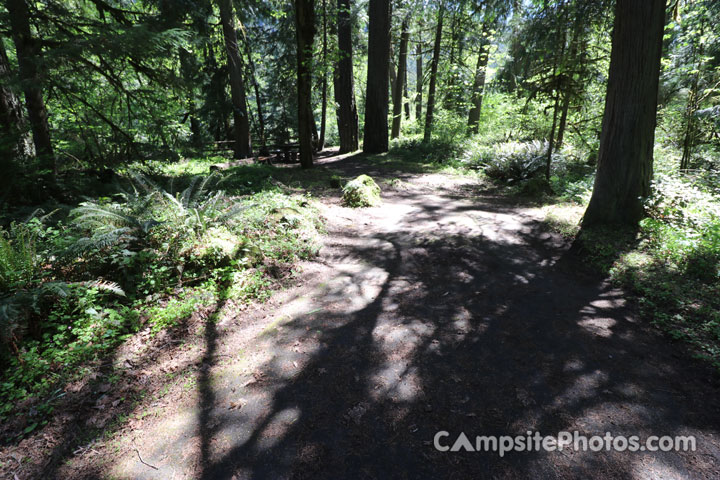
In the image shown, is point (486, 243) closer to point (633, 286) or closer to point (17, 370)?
point (633, 286)

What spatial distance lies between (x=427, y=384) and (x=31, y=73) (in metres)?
8.44

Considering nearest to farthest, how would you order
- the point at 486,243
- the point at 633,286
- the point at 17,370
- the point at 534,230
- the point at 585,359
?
the point at 17,370 → the point at 585,359 → the point at 633,286 → the point at 486,243 → the point at 534,230

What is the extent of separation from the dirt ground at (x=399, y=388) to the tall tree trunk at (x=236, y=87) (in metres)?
12.2

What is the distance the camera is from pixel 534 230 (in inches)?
257

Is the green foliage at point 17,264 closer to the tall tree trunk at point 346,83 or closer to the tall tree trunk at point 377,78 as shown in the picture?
the tall tree trunk at point 377,78

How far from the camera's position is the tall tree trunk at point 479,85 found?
1834 centimetres

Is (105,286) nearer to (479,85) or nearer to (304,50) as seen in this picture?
(304,50)

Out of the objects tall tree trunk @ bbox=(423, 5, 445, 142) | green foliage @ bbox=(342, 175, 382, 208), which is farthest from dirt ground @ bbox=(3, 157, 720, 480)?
tall tree trunk @ bbox=(423, 5, 445, 142)

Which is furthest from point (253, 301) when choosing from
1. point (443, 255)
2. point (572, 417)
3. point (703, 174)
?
point (703, 174)

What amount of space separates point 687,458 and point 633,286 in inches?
113

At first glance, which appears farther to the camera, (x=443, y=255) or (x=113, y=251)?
(x=443, y=255)

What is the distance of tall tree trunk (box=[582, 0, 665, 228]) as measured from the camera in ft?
17.4

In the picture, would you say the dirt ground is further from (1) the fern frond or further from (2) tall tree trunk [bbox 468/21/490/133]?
(2) tall tree trunk [bbox 468/21/490/133]

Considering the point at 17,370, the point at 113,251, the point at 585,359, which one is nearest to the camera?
the point at 17,370
